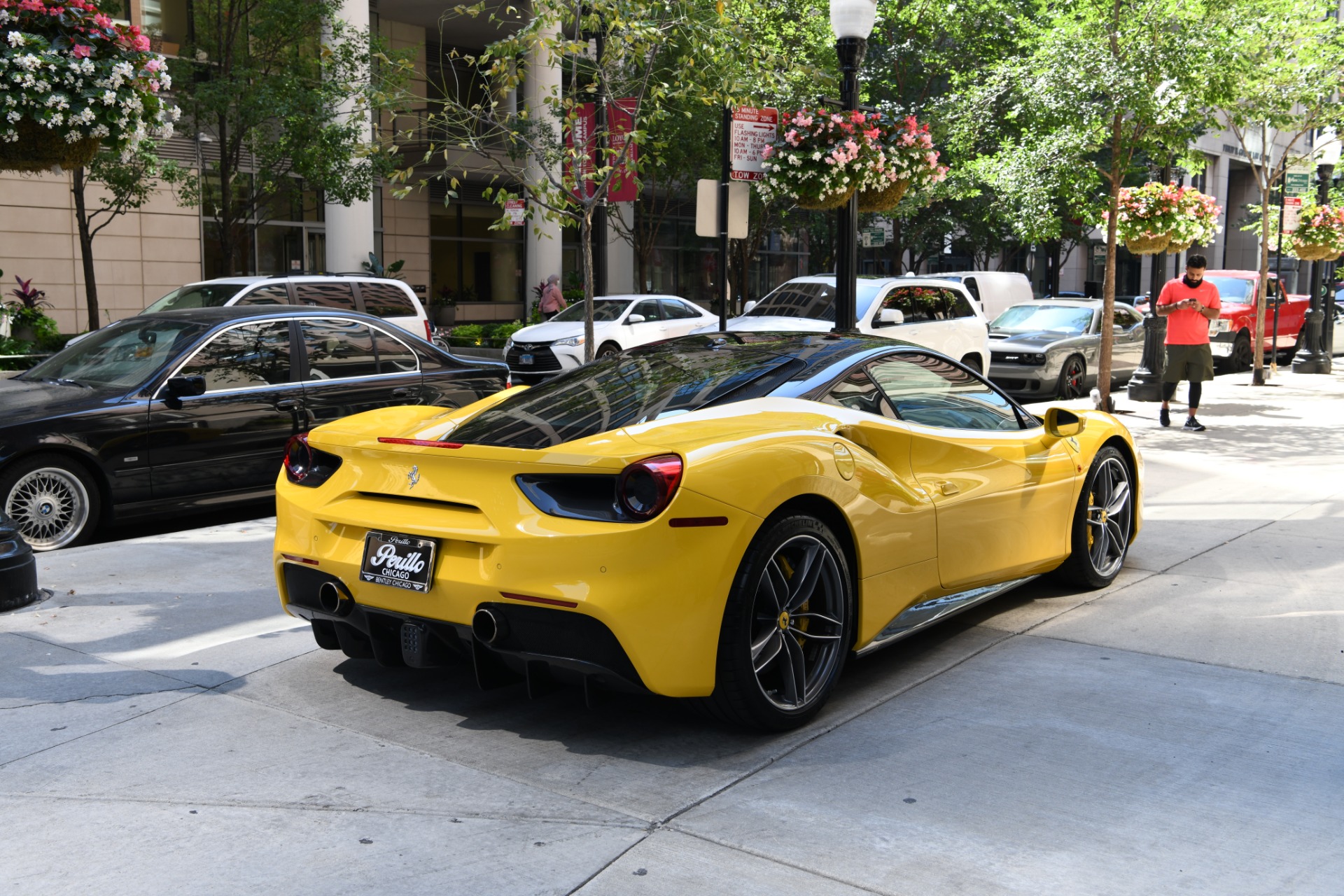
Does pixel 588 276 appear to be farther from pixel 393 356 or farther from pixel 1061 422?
pixel 1061 422

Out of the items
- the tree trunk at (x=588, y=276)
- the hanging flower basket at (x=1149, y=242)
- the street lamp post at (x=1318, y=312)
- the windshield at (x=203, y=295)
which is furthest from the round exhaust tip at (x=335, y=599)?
the street lamp post at (x=1318, y=312)

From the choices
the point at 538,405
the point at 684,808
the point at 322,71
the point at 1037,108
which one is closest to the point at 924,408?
the point at 538,405

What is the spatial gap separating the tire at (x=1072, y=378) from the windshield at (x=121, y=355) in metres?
12.7

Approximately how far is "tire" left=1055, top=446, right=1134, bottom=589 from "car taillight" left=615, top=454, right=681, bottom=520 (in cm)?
306

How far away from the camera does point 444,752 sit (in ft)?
13.6

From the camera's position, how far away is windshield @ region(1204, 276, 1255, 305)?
2416cm

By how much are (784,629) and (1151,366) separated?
14.0m

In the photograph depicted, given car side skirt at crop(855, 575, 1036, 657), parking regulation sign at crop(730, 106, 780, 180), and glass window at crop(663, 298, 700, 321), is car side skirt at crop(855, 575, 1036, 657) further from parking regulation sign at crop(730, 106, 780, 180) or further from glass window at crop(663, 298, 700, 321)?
glass window at crop(663, 298, 700, 321)

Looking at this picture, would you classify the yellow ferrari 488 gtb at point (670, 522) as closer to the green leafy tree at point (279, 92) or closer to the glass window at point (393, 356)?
the glass window at point (393, 356)

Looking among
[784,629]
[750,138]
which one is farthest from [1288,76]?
[784,629]

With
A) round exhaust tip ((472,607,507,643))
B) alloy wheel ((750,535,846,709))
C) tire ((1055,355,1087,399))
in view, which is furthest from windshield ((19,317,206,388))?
tire ((1055,355,1087,399))

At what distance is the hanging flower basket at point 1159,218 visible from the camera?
1614cm

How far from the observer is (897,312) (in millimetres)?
A: 16141

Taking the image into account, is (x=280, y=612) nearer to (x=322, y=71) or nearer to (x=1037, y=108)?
(x=1037, y=108)
